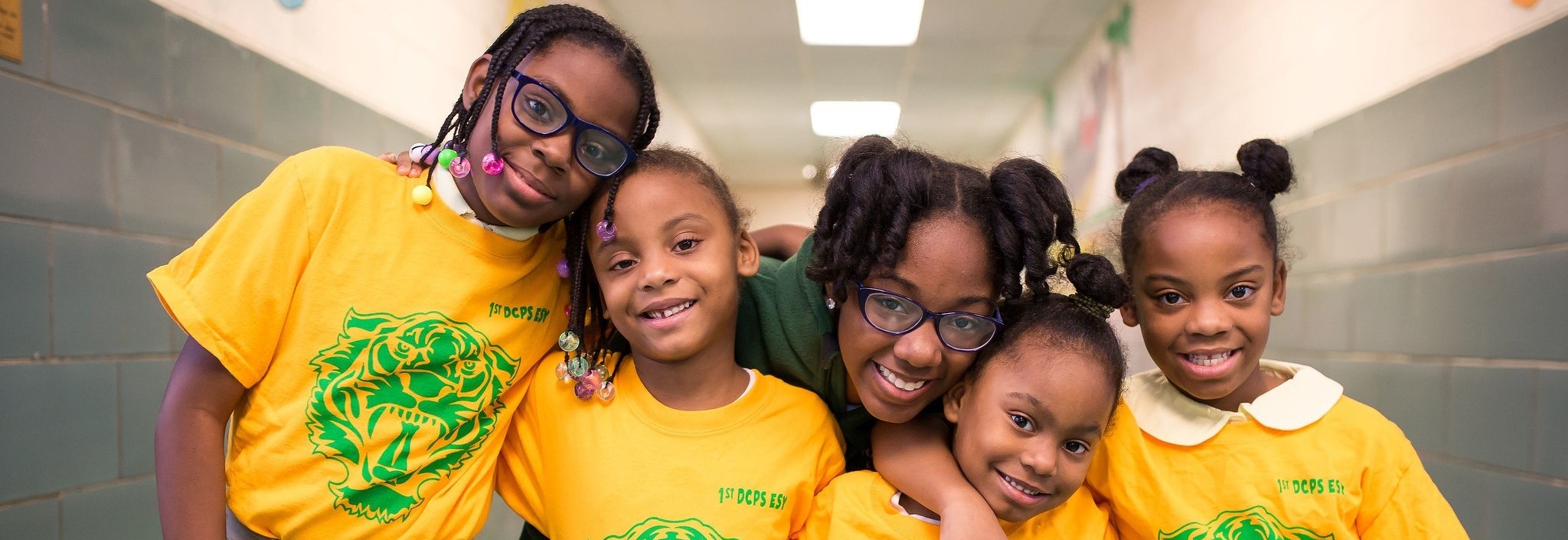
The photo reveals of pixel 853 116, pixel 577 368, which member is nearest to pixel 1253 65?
pixel 577 368

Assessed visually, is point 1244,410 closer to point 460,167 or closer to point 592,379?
point 592,379

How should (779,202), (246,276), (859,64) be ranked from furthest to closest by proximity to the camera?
(779,202), (859,64), (246,276)

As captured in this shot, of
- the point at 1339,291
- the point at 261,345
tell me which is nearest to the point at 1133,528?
the point at 261,345

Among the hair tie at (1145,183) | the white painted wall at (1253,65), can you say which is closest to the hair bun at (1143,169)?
the hair tie at (1145,183)

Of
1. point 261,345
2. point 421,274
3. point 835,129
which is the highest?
point 835,129

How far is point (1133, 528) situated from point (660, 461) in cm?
86

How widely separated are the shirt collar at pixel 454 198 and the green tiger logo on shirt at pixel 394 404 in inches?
6.7

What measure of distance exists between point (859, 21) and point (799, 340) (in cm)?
403

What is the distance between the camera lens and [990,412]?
1.49m

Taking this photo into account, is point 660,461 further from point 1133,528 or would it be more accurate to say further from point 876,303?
point 1133,528

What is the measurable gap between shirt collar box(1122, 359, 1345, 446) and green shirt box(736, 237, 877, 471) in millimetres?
536

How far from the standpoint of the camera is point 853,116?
25.7ft

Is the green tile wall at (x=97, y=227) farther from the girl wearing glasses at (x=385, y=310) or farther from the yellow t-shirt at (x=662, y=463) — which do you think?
the yellow t-shirt at (x=662, y=463)

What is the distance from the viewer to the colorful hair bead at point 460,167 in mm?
1498
